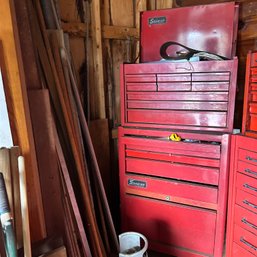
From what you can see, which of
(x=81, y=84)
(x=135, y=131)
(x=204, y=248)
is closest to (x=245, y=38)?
(x=135, y=131)

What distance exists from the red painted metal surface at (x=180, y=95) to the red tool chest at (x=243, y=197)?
0.50ft

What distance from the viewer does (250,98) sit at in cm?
135

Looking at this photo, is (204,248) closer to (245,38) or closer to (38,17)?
(245,38)

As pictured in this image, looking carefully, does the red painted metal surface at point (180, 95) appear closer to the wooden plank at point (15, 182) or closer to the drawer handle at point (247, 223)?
the drawer handle at point (247, 223)

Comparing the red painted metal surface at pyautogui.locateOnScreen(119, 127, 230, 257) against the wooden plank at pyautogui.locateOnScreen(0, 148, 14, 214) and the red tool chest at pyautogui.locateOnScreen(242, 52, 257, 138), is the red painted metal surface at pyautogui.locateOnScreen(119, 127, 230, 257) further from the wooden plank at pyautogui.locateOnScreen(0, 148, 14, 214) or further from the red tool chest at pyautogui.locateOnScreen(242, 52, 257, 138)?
the wooden plank at pyautogui.locateOnScreen(0, 148, 14, 214)

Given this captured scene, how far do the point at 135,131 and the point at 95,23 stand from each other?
95 cm

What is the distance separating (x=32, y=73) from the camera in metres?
1.31

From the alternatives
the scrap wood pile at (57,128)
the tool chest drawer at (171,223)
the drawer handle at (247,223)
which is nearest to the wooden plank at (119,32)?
the scrap wood pile at (57,128)

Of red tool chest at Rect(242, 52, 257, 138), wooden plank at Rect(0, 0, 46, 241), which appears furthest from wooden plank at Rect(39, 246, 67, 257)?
red tool chest at Rect(242, 52, 257, 138)

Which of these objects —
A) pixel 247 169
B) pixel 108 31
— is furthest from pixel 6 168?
pixel 108 31

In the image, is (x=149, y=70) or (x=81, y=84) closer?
(x=149, y=70)

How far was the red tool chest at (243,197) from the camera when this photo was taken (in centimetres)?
135

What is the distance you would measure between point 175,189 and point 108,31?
1.37m

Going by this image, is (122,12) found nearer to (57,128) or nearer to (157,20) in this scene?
(157,20)
